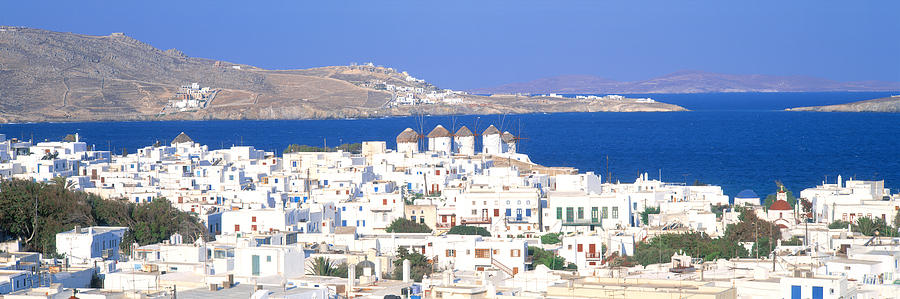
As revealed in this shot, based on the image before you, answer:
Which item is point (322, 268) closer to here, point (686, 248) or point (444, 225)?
point (686, 248)

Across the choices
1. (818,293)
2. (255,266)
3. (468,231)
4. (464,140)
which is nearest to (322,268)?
(255,266)

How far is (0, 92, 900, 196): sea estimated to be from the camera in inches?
2731

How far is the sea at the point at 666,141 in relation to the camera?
69.4m

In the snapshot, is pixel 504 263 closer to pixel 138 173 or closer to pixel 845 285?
pixel 845 285

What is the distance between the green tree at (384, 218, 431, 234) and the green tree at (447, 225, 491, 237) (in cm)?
97

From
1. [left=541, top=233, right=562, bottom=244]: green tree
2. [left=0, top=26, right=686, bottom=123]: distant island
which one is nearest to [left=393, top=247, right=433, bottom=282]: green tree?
[left=541, top=233, right=562, bottom=244]: green tree

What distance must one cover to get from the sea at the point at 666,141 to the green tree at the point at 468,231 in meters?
26.0

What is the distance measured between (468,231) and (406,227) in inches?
78.2

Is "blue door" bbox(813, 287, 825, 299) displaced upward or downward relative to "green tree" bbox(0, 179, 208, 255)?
downward

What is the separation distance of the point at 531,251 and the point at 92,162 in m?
27.5

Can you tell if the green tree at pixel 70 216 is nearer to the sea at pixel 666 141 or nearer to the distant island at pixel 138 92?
the sea at pixel 666 141

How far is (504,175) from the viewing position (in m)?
41.8

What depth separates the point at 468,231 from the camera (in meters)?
30.7

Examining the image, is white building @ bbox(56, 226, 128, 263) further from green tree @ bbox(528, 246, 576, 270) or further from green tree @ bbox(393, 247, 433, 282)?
green tree @ bbox(528, 246, 576, 270)
